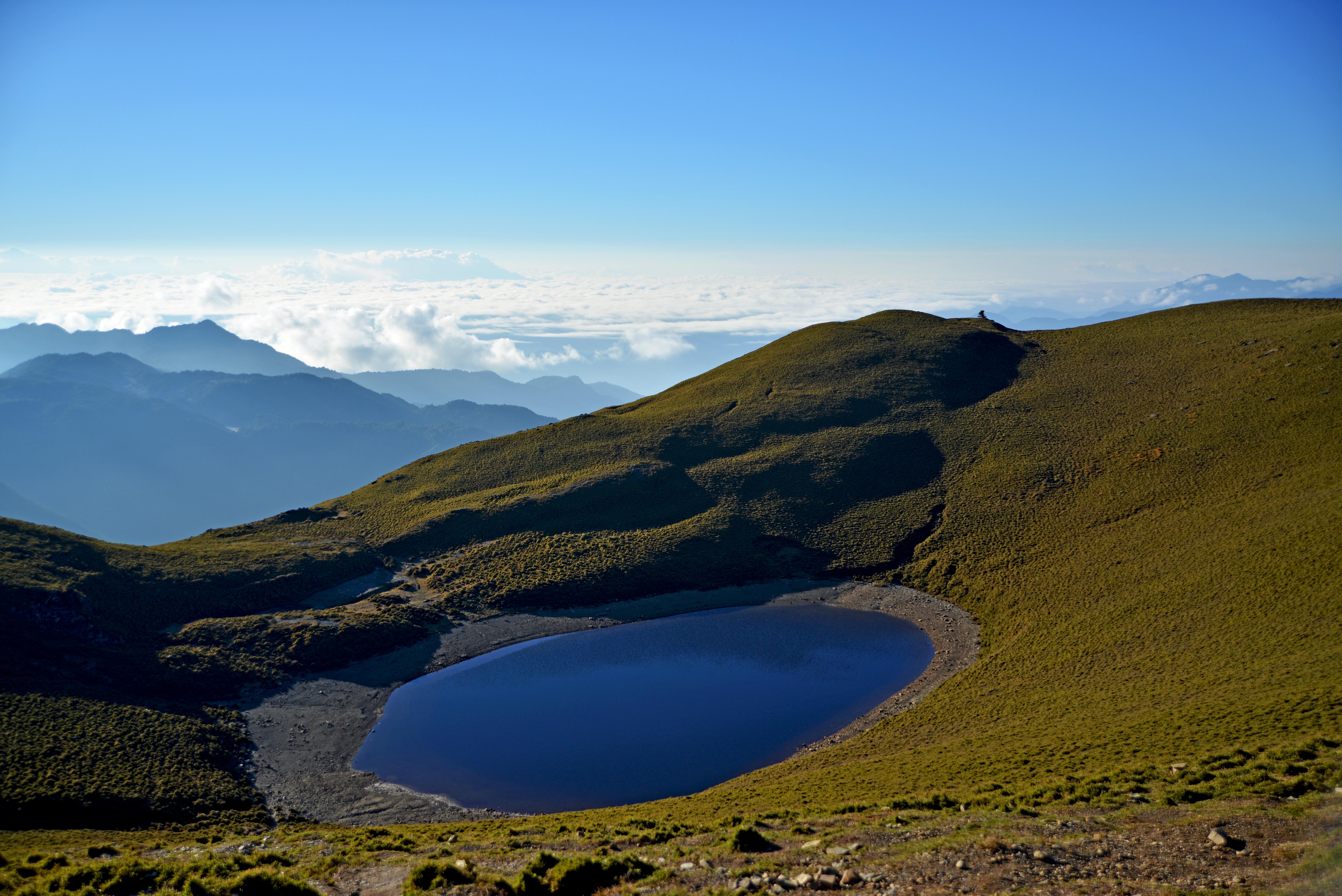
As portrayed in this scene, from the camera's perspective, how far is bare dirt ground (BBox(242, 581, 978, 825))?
38250 mm

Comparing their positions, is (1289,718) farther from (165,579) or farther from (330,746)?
(165,579)

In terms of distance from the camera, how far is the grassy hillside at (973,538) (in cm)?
3212

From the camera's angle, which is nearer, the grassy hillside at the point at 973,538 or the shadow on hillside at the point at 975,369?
the grassy hillside at the point at 973,538

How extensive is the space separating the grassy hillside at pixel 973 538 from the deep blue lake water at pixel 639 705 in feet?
18.6

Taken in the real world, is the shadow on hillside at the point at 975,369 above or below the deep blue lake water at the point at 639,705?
above

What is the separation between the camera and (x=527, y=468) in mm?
99188

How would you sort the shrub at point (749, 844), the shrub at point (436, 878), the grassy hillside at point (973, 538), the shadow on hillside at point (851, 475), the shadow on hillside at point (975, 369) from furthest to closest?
the shadow on hillside at point (975, 369)
the shadow on hillside at point (851, 475)
the grassy hillside at point (973, 538)
the shrub at point (749, 844)
the shrub at point (436, 878)

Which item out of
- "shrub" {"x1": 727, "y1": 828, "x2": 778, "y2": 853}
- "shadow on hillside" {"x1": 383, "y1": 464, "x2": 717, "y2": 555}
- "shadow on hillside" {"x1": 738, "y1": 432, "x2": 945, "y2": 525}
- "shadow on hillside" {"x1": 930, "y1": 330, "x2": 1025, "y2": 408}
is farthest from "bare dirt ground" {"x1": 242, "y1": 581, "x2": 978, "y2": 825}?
"shadow on hillside" {"x1": 930, "y1": 330, "x2": 1025, "y2": 408}

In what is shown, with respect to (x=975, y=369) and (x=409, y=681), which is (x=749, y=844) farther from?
(x=975, y=369)

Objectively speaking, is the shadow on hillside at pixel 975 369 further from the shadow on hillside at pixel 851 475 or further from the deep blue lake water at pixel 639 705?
the deep blue lake water at pixel 639 705

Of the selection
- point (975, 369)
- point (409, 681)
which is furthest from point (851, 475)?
point (409, 681)

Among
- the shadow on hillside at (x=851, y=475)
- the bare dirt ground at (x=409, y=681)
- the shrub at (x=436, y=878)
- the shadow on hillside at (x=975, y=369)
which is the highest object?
the shadow on hillside at (x=975, y=369)

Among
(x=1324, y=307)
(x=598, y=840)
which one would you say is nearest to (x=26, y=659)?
(x=598, y=840)

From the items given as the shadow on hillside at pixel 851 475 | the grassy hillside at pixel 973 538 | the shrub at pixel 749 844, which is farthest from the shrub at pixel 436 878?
the shadow on hillside at pixel 851 475
